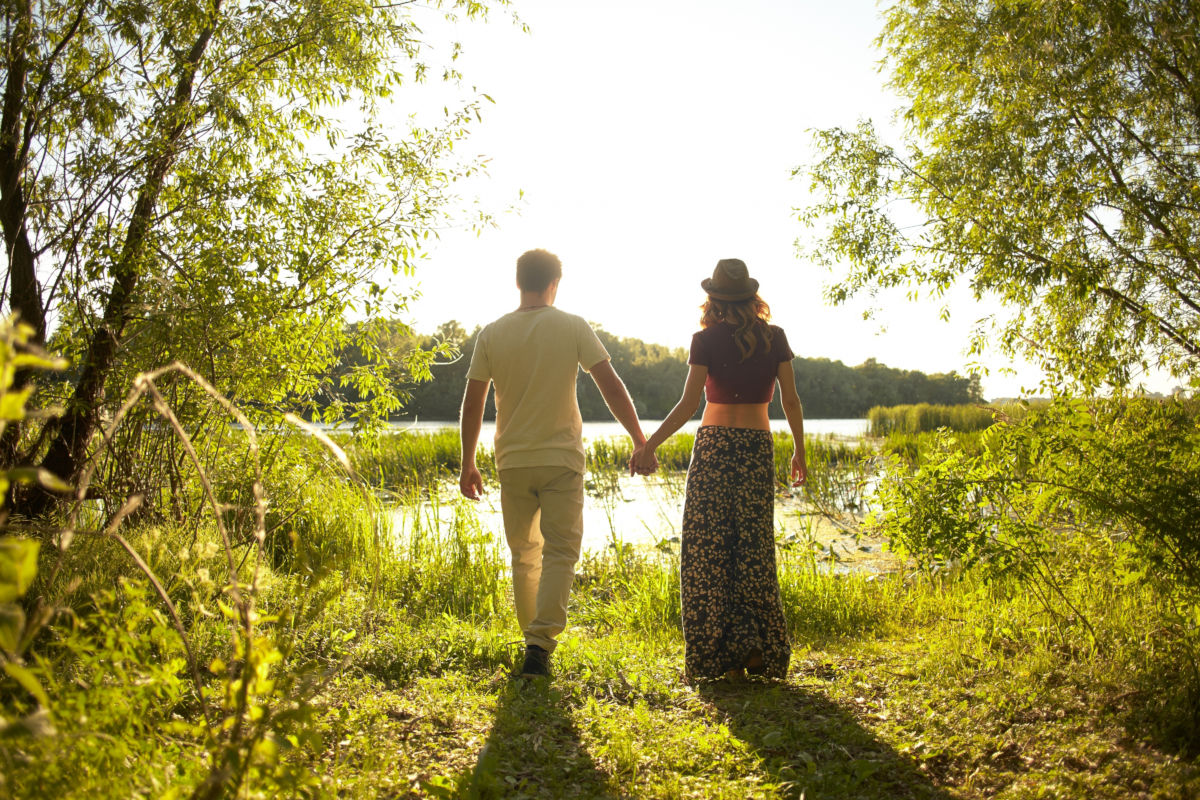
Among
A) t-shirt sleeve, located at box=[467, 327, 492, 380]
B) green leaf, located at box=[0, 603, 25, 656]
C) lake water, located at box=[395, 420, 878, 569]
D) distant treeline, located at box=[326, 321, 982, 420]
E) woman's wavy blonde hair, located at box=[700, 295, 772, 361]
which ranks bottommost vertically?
lake water, located at box=[395, 420, 878, 569]

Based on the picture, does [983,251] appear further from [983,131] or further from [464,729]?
[464,729]

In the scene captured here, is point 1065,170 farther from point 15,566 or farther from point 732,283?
point 15,566

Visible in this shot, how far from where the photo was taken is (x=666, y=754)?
2660 millimetres

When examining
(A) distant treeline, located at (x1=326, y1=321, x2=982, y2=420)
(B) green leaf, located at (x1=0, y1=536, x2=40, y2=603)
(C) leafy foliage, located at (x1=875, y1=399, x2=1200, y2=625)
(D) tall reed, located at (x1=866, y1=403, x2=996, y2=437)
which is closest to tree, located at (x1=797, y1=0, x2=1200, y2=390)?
(C) leafy foliage, located at (x1=875, y1=399, x2=1200, y2=625)

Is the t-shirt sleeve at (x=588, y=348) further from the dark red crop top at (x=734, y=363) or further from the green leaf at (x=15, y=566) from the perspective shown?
the green leaf at (x=15, y=566)

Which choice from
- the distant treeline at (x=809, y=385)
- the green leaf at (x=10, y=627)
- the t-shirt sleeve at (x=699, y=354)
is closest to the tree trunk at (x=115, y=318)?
the t-shirt sleeve at (x=699, y=354)

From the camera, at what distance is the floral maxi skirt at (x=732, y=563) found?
3588mm

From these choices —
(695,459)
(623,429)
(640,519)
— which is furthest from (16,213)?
(623,429)

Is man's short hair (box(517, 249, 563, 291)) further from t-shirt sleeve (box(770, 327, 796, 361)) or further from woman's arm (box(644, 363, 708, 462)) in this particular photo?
t-shirt sleeve (box(770, 327, 796, 361))

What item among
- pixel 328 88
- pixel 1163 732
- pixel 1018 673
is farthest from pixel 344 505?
pixel 1163 732

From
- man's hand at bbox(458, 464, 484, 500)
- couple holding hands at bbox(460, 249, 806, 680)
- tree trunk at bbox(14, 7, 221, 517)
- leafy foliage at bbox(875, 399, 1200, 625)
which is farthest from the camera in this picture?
tree trunk at bbox(14, 7, 221, 517)

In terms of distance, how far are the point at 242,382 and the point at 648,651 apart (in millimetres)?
3071

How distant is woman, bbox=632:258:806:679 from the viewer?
3588mm

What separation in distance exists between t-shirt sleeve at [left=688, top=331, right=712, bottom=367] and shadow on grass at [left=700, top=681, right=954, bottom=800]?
4.87ft
